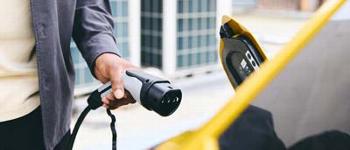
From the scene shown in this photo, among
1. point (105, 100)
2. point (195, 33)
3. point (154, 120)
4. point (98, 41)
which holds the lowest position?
point (154, 120)

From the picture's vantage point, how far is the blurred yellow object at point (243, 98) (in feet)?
1.94

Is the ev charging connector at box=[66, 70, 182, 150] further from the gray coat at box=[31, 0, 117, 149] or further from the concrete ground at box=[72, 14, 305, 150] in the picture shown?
the concrete ground at box=[72, 14, 305, 150]

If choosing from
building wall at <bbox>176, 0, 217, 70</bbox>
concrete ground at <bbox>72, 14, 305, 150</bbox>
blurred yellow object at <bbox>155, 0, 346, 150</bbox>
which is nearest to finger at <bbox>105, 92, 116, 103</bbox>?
blurred yellow object at <bbox>155, 0, 346, 150</bbox>

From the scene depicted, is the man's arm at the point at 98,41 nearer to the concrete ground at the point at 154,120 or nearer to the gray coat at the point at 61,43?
the gray coat at the point at 61,43

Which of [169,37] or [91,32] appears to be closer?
[91,32]

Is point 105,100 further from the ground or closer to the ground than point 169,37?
further from the ground

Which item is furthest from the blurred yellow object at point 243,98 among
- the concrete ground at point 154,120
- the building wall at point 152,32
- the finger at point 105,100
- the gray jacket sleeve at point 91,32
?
the building wall at point 152,32

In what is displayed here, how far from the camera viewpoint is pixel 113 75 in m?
1.00

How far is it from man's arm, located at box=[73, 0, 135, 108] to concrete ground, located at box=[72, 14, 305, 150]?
908 mm

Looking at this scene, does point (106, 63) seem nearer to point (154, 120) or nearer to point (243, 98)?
point (243, 98)

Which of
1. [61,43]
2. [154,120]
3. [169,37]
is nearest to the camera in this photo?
[61,43]

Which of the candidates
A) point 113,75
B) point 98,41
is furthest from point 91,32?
point 113,75

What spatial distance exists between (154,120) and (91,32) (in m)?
2.09

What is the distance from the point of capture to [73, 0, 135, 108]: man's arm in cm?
102
